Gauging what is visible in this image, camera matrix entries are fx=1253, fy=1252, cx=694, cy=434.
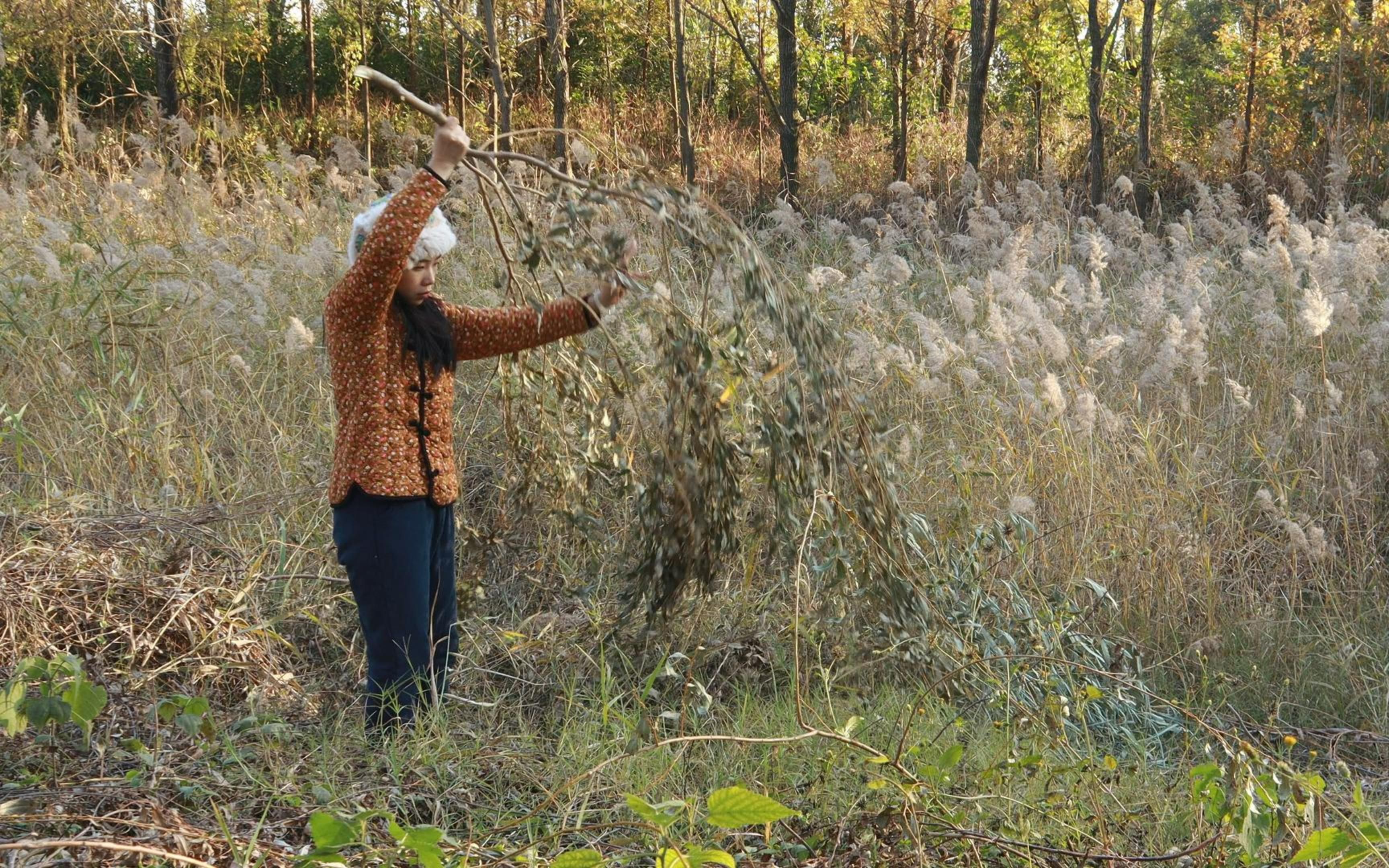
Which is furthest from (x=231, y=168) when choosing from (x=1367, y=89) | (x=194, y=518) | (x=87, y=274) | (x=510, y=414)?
(x=1367, y=89)

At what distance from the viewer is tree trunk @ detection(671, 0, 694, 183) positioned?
27.6ft

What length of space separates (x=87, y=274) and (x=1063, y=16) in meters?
12.6

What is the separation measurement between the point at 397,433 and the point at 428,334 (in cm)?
26

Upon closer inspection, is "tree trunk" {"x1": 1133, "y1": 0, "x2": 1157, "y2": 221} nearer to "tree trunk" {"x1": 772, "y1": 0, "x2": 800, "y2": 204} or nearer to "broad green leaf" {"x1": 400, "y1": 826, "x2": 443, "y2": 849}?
"tree trunk" {"x1": 772, "y1": 0, "x2": 800, "y2": 204}

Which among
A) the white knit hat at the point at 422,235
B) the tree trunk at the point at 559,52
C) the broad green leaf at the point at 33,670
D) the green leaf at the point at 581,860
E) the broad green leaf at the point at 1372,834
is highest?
the tree trunk at the point at 559,52

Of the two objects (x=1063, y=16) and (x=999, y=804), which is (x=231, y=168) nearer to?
(x=999, y=804)

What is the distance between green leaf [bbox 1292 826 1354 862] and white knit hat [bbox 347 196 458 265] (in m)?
2.10

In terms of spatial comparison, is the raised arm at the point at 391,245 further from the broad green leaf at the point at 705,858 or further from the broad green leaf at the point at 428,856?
the broad green leaf at the point at 705,858

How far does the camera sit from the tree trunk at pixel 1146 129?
9031 millimetres

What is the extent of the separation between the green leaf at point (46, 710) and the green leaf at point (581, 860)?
118cm

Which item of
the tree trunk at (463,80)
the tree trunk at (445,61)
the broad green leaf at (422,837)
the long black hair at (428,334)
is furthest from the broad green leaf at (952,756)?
the tree trunk at (445,61)

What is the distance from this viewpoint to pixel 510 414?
3623mm

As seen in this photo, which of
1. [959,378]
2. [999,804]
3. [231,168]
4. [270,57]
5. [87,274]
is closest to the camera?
[999,804]

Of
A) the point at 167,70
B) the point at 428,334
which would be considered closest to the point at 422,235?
the point at 428,334
